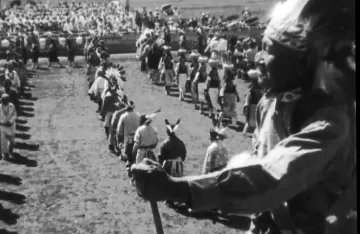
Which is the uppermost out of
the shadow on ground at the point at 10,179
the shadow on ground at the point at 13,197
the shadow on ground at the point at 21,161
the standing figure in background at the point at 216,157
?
the standing figure in background at the point at 216,157

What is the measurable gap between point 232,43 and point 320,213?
73.9 feet

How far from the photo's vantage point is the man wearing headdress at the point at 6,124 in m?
11.9

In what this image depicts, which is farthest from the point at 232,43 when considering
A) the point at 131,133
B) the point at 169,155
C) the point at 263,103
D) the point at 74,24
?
the point at 263,103

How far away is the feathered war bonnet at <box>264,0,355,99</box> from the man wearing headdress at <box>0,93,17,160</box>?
1088 centimetres

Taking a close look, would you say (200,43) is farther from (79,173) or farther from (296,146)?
(296,146)

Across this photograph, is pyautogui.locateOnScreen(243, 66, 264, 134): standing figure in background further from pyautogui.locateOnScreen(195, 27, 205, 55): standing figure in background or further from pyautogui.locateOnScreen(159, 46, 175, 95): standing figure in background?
pyautogui.locateOnScreen(195, 27, 205, 55): standing figure in background

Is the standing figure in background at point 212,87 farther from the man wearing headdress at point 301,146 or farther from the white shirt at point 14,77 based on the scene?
the man wearing headdress at point 301,146

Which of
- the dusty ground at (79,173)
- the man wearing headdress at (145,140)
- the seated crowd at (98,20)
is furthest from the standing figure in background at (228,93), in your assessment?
the seated crowd at (98,20)

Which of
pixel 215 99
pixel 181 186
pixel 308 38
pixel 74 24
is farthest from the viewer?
pixel 74 24

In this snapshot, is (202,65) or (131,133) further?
(202,65)

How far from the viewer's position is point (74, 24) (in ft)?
101

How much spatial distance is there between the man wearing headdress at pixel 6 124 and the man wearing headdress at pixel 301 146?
10768mm

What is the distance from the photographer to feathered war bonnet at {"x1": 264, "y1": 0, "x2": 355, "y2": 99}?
6.15 feet

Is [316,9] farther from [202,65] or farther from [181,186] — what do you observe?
[202,65]
